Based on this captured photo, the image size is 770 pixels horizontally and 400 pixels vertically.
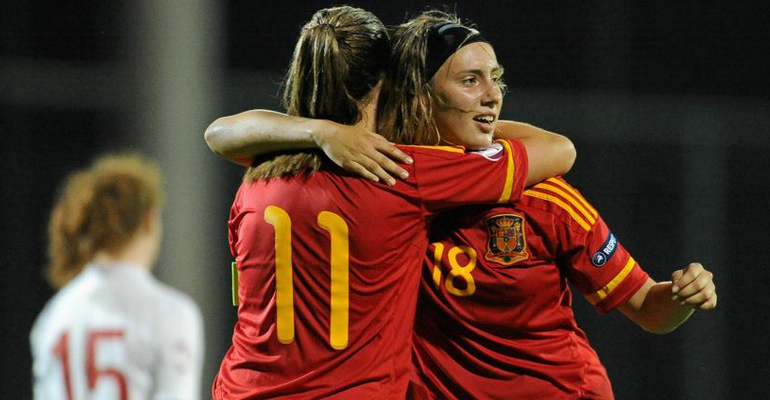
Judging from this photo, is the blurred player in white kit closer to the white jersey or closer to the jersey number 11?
the white jersey

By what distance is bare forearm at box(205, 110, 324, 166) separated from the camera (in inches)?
84.1

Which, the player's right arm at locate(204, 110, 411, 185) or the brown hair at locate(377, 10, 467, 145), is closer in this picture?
the player's right arm at locate(204, 110, 411, 185)

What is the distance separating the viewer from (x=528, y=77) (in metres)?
6.18

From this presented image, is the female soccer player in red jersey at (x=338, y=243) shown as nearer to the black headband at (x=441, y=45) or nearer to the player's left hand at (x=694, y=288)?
the black headband at (x=441, y=45)

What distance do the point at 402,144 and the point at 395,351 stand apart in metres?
0.42

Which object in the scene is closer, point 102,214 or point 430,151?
point 430,151

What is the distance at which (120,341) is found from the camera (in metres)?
2.28

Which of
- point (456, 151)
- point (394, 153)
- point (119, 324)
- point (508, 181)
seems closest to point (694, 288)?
point (508, 181)

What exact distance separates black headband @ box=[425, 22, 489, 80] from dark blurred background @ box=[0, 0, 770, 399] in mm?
2255

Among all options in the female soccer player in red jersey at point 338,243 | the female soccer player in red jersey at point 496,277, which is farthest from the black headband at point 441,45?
the female soccer player in red jersey at point 338,243

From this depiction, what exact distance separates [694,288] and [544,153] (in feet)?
1.33

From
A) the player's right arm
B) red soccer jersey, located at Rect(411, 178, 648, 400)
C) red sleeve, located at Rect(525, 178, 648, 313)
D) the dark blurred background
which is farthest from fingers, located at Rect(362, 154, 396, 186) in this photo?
the dark blurred background

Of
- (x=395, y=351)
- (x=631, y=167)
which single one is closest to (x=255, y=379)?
(x=395, y=351)

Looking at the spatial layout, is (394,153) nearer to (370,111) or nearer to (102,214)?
(370,111)
